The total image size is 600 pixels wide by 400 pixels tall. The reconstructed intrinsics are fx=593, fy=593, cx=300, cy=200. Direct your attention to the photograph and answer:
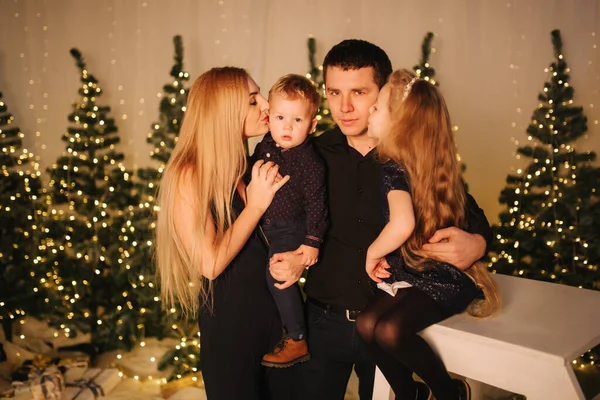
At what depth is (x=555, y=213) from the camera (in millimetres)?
3787

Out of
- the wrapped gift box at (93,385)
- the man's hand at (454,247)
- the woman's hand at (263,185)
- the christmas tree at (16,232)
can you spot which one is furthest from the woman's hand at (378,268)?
the christmas tree at (16,232)

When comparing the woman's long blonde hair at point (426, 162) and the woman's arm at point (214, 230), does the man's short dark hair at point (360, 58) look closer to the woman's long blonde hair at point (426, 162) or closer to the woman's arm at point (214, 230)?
the woman's long blonde hair at point (426, 162)

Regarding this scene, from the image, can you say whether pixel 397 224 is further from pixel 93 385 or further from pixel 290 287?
pixel 93 385

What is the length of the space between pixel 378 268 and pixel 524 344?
1.64 feet

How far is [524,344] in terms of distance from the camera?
63.4 inches

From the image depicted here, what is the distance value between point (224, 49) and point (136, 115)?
0.91 metres

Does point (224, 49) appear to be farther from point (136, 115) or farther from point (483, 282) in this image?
point (483, 282)

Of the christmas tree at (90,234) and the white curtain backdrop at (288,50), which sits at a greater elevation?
the white curtain backdrop at (288,50)

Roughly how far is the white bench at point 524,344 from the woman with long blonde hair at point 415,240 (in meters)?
0.06

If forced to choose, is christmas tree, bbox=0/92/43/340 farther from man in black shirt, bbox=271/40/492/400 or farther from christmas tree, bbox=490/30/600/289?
christmas tree, bbox=490/30/600/289

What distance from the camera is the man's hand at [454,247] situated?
6.21ft


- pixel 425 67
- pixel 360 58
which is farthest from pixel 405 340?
pixel 425 67

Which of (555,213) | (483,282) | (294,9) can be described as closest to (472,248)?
(483,282)

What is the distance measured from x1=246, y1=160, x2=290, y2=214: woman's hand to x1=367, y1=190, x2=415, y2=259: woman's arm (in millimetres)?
355
